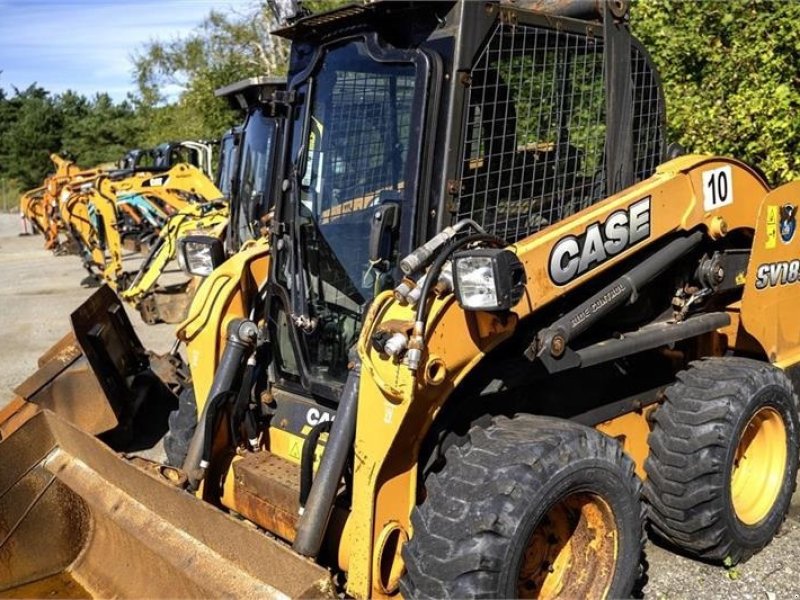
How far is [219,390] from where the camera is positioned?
3.64 metres

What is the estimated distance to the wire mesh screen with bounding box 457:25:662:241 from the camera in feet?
9.96

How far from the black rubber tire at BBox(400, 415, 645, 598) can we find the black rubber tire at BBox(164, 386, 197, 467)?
1666mm

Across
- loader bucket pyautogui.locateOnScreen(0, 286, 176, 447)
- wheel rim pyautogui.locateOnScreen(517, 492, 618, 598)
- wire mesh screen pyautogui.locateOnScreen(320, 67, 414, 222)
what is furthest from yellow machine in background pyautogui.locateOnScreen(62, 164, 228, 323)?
wheel rim pyautogui.locateOnScreen(517, 492, 618, 598)

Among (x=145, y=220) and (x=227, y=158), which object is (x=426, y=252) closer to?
(x=227, y=158)

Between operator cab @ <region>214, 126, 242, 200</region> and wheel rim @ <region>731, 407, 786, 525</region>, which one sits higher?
operator cab @ <region>214, 126, 242, 200</region>

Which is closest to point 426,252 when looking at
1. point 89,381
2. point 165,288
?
point 89,381

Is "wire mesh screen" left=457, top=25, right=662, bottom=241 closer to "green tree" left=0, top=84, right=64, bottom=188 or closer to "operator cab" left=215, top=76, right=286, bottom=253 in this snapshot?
"operator cab" left=215, top=76, right=286, bottom=253

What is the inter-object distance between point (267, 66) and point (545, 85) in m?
22.0

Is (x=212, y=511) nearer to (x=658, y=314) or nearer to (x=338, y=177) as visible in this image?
(x=338, y=177)

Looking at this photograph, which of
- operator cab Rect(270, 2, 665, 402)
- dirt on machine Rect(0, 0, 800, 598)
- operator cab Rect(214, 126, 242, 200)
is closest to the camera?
dirt on machine Rect(0, 0, 800, 598)

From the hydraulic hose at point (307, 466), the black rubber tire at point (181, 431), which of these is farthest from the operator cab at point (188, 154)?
the hydraulic hose at point (307, 466)

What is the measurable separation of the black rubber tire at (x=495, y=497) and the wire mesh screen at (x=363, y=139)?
101 centimetres

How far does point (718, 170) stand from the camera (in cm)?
369

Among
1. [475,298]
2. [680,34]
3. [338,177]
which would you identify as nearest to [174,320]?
[680,34]
